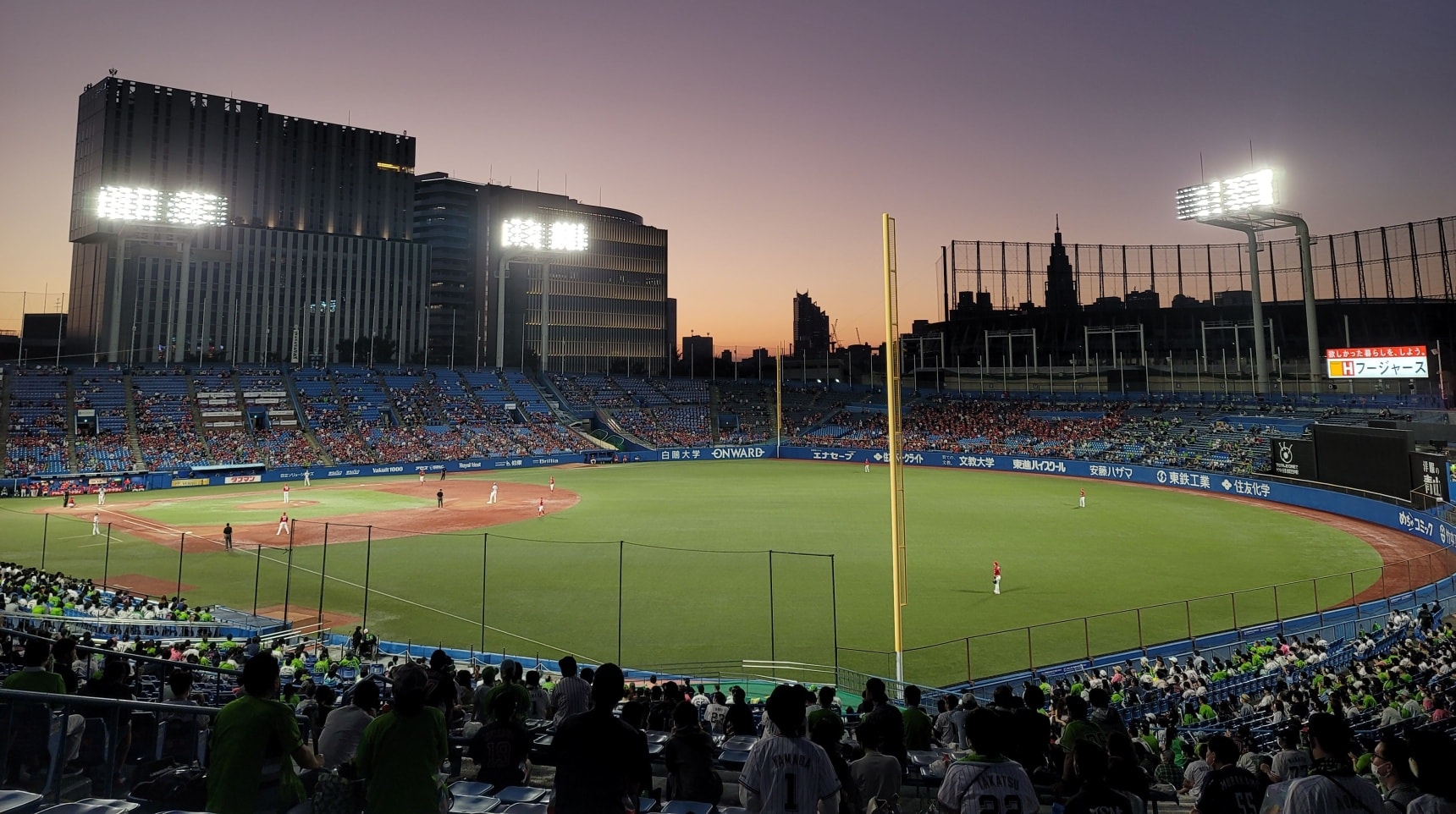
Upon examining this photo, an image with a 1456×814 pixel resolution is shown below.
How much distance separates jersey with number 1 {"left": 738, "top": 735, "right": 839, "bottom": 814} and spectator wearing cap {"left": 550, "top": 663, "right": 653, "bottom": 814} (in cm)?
64

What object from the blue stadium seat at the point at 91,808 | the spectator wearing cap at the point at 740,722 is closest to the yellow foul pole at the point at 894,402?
the spectator wearing cap at the point at 740,722

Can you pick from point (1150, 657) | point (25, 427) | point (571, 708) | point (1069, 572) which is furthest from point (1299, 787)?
point (25, 427)

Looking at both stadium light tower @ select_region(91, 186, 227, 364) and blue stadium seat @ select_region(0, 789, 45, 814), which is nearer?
blue stadium seat @ select_region(0, 789, 45, 814)

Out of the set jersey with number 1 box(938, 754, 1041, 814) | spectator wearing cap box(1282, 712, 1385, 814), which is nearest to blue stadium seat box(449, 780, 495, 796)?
jersey with number 1 box(938, 754, 1041, 814)

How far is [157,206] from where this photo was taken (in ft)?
219

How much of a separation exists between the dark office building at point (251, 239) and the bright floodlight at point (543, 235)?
193 ft

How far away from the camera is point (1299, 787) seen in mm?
4309

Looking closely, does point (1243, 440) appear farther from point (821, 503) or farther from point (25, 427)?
point (25, 427)

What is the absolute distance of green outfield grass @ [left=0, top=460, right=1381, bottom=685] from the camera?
20.3m

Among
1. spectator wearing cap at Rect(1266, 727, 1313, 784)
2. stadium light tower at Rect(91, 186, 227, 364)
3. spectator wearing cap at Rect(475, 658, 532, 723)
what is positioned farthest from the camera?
stadium light tower at Rect(91, 186, 227, 364)

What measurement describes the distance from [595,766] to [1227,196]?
245ft

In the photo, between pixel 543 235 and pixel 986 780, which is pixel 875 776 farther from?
pixel 543 235

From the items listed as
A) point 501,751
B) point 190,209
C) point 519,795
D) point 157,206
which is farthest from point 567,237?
point 519,795

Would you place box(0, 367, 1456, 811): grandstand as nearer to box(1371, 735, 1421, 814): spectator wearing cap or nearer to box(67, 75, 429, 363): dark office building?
box(1371, 735, 1421, 814): spectator wearing cap
